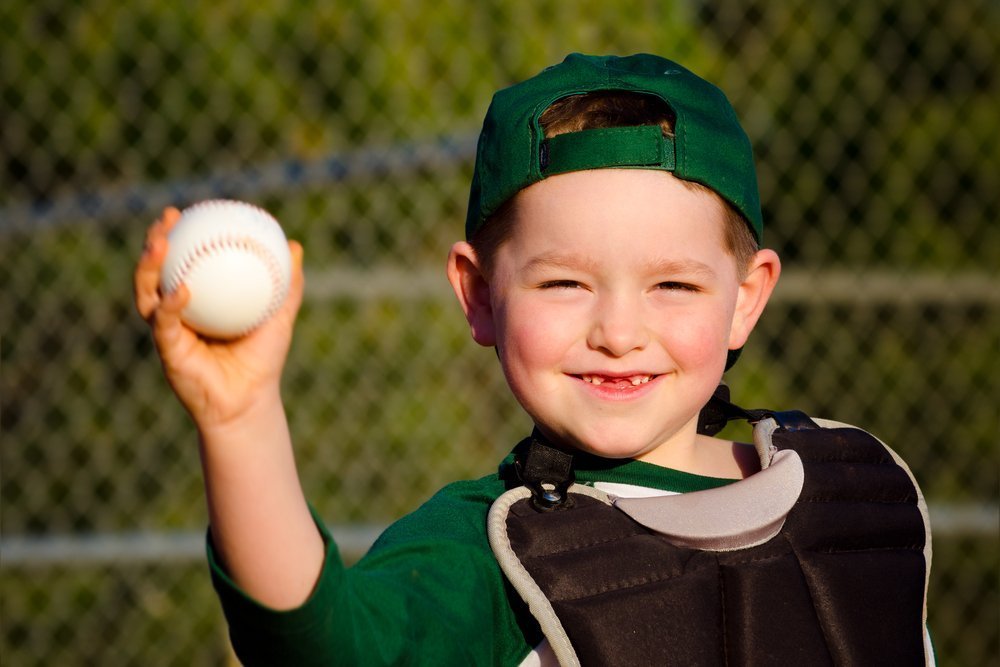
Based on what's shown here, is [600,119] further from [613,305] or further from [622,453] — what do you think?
[622,453]

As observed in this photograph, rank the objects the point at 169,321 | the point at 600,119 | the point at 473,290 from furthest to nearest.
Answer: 1. the point at 473,290
2. the point at 600,119
3. the point at 169,321

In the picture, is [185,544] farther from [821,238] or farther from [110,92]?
[821,238]

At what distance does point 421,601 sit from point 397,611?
49 mm

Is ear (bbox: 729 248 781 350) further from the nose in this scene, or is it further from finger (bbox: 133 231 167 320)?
finger (bbox: 133 231 167 320)

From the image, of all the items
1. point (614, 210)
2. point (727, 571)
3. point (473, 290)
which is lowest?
point (727, 571)

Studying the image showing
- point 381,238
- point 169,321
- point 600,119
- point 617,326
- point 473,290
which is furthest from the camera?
point 381,238

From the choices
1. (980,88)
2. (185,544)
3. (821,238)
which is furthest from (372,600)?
(980,88)

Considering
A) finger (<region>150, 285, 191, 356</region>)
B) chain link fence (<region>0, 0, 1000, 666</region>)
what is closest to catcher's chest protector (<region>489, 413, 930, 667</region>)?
finger (<region>150, 285, 191, 356</region>)

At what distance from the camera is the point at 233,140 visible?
4520 mm

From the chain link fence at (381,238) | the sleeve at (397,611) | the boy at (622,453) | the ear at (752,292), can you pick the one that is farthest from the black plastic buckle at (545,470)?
the chain link fence at (381,238)

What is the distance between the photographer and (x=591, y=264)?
155 cm

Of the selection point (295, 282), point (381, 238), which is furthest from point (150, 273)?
point (381, 238)

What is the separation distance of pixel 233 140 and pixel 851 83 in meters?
2.29

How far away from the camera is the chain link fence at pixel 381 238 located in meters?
4.32
